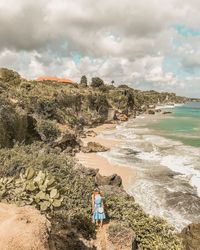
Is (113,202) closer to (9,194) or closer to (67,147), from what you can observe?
(9,194)

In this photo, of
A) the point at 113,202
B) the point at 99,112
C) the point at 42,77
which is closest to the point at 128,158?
the point at 113,202

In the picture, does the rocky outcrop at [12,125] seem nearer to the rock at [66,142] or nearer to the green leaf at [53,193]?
the rock at [66,142]

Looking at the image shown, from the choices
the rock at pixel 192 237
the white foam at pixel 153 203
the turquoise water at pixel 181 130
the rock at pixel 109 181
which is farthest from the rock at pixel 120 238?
the turquoise water at pixel 181 130

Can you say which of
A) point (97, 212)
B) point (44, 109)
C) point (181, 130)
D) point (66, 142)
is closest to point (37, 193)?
point (97, 212)

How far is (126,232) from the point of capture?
12289mm

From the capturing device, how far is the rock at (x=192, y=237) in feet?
49.8

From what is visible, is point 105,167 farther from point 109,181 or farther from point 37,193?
point 37,193

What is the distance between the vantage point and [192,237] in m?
15.8

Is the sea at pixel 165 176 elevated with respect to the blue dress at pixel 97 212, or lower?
lower

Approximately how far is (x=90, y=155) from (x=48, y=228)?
30.0 metres

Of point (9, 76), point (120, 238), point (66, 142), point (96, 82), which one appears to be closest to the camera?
point (120, 238)

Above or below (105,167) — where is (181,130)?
below

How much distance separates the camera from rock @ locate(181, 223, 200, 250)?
49.8ft

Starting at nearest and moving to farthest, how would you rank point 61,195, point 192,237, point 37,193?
1. point 37,193
2. point 61,195
3. point 192,237
